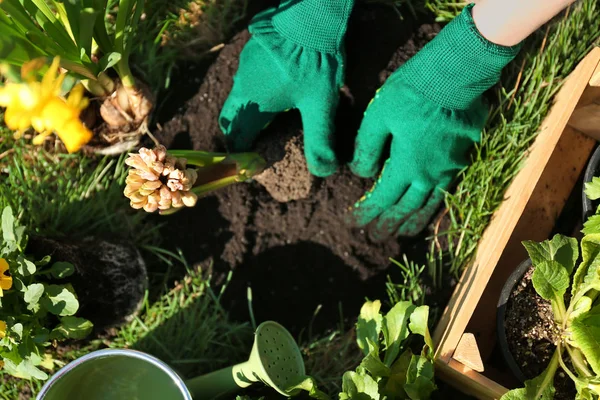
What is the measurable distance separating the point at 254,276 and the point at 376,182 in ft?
1.06

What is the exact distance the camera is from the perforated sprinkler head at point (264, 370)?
1.08m

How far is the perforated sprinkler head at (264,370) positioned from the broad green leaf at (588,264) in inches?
19.7

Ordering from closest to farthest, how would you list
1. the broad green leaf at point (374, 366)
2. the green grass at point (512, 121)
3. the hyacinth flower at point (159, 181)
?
the hyacinth flower at point (159, 181) < the broad green leaf at point (374, 366) < the green grass at point (512, 121)

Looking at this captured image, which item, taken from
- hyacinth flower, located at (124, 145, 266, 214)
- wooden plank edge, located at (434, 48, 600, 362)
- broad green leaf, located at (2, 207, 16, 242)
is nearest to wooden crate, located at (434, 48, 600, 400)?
wooden plank edge, located at (434, 48, 600, 362)

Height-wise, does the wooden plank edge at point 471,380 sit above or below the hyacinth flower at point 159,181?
below

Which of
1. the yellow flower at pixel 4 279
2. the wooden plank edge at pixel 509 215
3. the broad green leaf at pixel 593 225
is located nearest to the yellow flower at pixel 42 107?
the yellow flower at pixel 4 279

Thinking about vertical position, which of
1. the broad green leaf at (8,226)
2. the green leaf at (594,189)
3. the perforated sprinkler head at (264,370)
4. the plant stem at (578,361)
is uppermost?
the green leaf at (594,189)

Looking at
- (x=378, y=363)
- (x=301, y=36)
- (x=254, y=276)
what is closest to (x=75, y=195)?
(x=254, y=276)

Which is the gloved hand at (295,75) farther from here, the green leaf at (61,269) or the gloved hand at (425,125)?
the green leaf at (61,269)

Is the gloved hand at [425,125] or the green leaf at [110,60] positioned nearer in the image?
the green leaf at [110,60]

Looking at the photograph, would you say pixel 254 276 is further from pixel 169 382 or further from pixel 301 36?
pixel 301 36

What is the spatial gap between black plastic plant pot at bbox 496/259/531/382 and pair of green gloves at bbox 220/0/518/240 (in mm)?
235

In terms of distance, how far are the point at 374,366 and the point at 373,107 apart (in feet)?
1.62

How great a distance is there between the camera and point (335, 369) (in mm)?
1245
